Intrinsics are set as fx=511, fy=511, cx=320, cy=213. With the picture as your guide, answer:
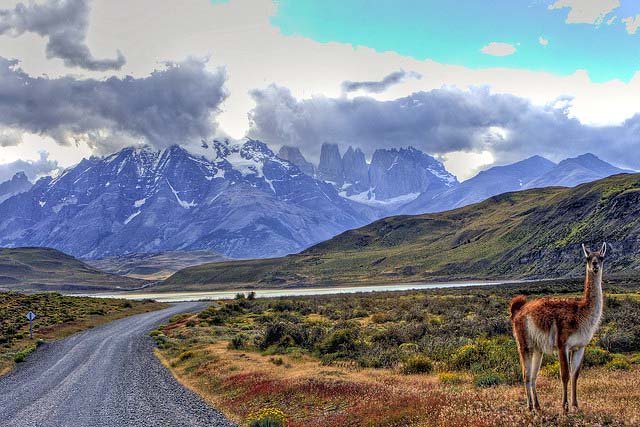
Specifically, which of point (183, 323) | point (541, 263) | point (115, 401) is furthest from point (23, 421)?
point (541, 263)

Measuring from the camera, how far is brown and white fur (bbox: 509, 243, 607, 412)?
966 centimetres

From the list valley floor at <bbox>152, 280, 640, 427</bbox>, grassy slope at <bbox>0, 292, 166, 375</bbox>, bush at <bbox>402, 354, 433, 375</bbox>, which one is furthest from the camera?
grassy slope at <bbox>0, 292, 166, 375</bbox>

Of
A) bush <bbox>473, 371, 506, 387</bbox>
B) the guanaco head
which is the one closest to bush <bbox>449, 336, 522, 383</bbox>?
bush <bbox>473, 371, 506, 387</bbox>

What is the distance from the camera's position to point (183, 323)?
57688 mm

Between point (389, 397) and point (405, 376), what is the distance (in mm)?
5177

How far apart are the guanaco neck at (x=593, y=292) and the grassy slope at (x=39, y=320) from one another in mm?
32619

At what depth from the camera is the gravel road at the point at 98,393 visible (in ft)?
57.6

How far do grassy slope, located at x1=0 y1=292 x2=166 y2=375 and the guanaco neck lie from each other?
107ft

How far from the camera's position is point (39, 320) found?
5909cm

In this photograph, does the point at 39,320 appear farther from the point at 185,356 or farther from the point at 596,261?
the point at 596,261

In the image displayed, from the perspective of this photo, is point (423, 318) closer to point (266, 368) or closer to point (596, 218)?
point (266, 368)

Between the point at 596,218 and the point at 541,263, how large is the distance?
771 inches

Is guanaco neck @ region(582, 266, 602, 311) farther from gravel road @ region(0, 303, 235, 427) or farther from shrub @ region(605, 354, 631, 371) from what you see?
gravel road @ region(0, 303, 235, 427)

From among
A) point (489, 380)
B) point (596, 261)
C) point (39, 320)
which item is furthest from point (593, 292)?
point (39, 320)
